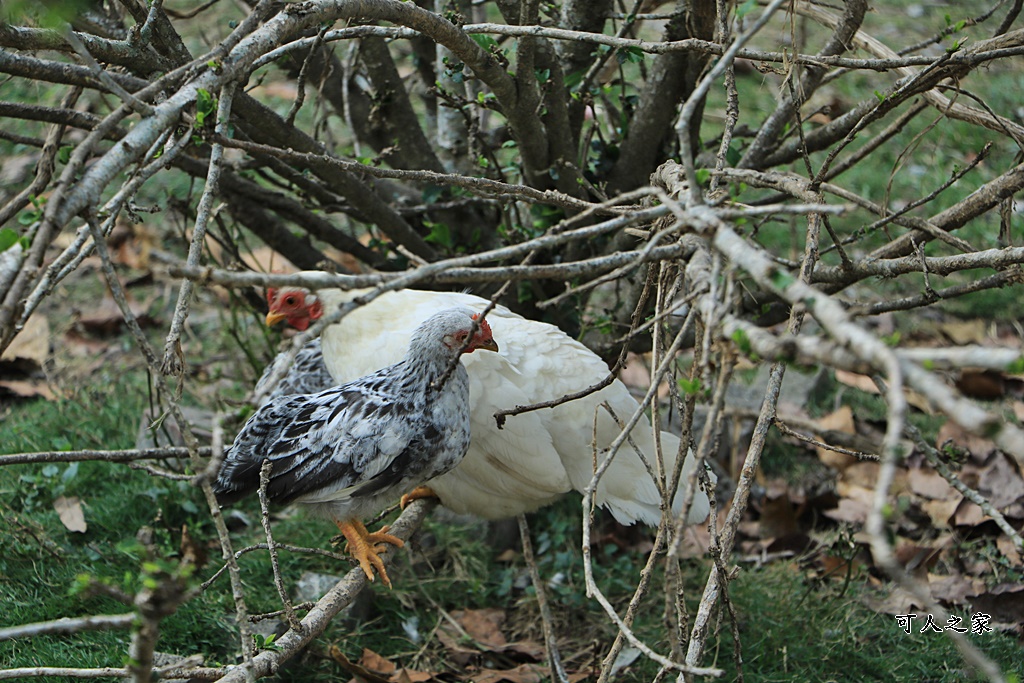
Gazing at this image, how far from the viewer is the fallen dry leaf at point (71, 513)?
324 cm

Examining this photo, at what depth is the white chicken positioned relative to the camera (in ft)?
9.51

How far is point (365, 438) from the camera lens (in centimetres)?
252

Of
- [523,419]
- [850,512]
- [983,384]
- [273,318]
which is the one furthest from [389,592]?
[983,384]

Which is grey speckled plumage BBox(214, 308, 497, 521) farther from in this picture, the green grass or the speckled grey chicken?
the green grass

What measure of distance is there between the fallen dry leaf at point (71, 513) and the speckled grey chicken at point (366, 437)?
36.1 inches

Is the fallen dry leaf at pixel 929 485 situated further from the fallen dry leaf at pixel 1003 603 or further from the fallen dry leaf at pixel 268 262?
the fallen dry leaf at pixel 268 262

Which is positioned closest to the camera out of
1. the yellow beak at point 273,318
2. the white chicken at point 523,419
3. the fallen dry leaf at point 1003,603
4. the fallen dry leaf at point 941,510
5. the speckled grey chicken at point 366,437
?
the speckled grey chicken at point 366,437

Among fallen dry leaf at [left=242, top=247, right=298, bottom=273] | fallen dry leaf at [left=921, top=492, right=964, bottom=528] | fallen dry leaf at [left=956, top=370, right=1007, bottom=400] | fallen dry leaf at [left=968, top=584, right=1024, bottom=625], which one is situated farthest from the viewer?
fallen dry leaf at [left=242, top=247, right=298, bottom=273]

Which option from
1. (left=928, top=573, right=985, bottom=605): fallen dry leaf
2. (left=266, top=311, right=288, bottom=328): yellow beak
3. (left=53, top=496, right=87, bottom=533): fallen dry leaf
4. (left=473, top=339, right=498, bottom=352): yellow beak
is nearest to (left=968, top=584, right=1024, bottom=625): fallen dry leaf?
(left=928, top=573, right=985, bottom=605): fallen dry leaf

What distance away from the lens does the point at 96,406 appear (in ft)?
13.2

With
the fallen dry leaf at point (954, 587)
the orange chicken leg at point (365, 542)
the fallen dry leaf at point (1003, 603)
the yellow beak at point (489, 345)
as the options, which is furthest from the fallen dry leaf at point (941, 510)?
the orange chicken leg at point (365, 542)

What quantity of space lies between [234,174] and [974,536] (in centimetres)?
329

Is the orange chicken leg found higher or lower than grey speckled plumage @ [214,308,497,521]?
lower

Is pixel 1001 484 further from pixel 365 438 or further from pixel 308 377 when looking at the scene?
pixel 308 377
